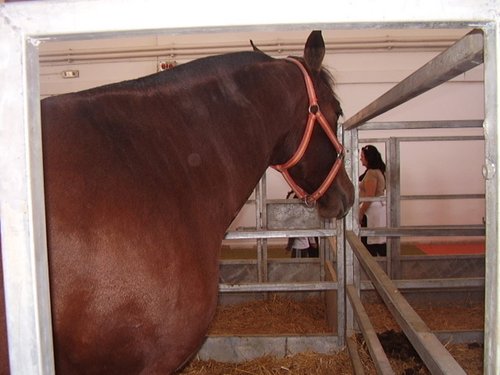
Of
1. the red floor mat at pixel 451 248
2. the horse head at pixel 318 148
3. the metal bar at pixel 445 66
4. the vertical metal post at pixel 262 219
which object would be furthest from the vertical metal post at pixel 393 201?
the red floor mat at pixel 451 248

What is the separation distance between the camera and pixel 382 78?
26.6 feet

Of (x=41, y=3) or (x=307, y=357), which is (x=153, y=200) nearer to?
(x=41, y=3)

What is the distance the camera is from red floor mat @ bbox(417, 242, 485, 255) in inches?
299

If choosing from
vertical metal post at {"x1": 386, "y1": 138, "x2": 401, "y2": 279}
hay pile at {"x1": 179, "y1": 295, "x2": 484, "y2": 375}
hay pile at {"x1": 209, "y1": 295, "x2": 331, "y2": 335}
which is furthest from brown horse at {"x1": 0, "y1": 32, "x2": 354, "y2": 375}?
vertical metal post at {"x1": 386, "y1": 138, "x2": 401, "y2": 279}

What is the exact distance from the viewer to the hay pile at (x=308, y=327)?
2611 millimetres

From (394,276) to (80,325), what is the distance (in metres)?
3.76

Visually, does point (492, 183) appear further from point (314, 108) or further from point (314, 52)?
point (314, 52)

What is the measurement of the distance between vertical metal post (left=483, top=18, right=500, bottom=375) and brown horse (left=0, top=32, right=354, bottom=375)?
0.92m

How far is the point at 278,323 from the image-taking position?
3.85 meters

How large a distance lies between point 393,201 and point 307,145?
2.53m

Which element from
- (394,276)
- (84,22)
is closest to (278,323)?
(394,276)

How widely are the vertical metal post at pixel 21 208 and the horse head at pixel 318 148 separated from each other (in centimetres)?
151

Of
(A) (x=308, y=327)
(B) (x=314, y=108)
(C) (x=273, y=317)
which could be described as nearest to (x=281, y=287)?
(A) (x=308, y=327)

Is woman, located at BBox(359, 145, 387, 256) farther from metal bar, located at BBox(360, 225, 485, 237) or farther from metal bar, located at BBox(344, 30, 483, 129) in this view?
metal bar, located at BBox(344, 30, 483, 129)
